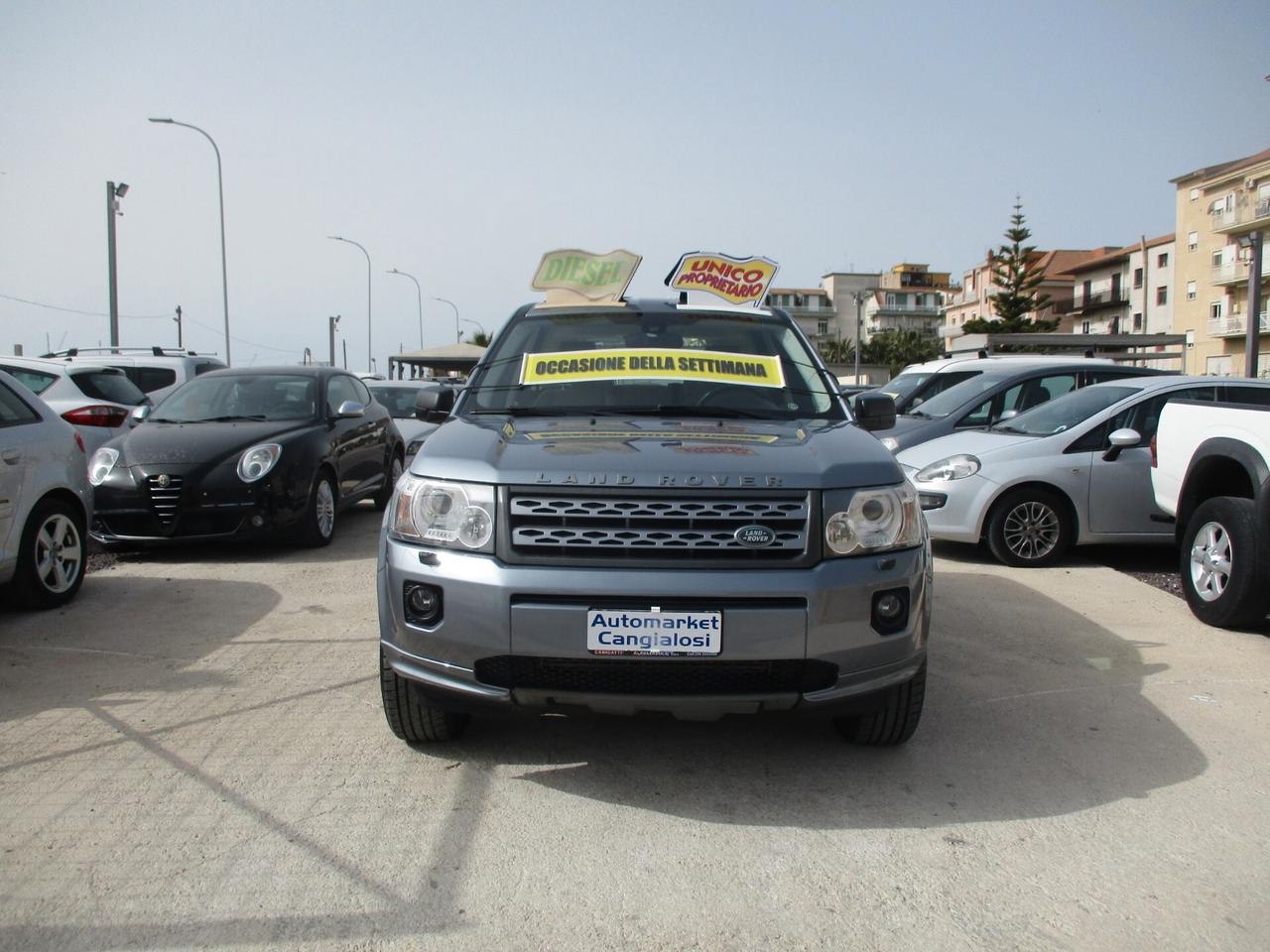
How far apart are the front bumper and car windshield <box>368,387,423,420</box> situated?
12.9 metres

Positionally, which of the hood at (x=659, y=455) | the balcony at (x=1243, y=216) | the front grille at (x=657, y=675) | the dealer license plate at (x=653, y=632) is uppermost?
the balcony at (x=1243, y=216)

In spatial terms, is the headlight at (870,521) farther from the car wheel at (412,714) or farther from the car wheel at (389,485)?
the car wheel at (389,485)

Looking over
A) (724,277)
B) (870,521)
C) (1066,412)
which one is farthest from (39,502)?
(1066,412)

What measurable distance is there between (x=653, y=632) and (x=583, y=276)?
2.65 meters

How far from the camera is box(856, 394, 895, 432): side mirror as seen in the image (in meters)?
4.36

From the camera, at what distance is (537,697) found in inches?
124

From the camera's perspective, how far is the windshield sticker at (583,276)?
16.8 ft

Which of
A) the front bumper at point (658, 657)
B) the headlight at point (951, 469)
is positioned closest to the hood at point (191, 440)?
the front bumper at point (658, 657)

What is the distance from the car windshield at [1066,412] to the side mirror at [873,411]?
13.1 feet

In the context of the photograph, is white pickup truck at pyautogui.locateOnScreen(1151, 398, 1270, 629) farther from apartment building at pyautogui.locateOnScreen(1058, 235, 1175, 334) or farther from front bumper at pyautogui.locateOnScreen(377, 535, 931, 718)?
apartment building at pyautogui.locateOnScreen(1058, 235, 1175, 334)

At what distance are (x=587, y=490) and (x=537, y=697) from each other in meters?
0.67

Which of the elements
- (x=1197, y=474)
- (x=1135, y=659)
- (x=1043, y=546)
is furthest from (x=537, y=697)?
(x=1043, y=546)

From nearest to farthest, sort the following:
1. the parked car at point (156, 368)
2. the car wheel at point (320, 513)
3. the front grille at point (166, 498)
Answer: the front grille at point (166, 498) → the car wheel at point (320, 513) → the parked car at point (156, 368)

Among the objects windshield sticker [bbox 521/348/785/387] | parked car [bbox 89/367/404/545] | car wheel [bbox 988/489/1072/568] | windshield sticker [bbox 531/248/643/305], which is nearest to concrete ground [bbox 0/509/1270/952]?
windshield sticker [bbox 521/348/785/387]
